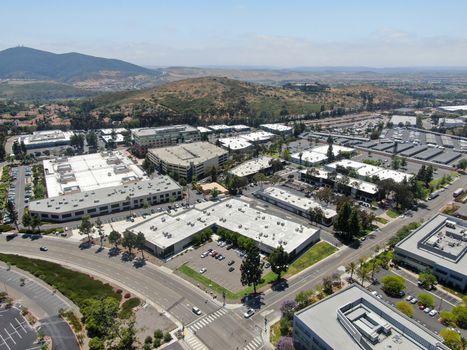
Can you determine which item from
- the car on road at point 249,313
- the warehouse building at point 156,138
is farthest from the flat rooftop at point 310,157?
the car on road at point 249,313

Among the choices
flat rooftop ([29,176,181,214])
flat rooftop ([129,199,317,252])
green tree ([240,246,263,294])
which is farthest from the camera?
flat rooftop ([29,176,181,214])

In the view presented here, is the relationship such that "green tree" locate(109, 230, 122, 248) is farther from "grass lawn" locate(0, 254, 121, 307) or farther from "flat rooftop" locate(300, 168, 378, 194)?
"flat rooftop" locate(300, 168, 378, 194)

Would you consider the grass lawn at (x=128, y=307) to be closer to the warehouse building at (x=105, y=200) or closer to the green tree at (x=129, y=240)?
the green tree at (x=129, y=240)

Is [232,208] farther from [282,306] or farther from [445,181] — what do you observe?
[445,181]

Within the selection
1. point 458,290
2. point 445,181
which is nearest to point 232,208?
point 458,290

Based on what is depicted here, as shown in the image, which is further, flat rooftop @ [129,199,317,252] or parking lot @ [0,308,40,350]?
flat rooftop @ [129,199,317,252]

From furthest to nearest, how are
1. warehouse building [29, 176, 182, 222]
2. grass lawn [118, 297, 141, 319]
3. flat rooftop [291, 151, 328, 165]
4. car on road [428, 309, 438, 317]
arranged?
1. flat rooftop [291, 151, 328, 165]
2. warehouse building [29, 176, 182, 222]
3. car on road [428, 309, 438, 317]
4. grass lawn [118, 297, 141, 319]

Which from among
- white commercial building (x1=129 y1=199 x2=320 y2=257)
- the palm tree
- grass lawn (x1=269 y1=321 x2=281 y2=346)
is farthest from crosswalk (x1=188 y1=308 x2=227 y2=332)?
the palm tree
